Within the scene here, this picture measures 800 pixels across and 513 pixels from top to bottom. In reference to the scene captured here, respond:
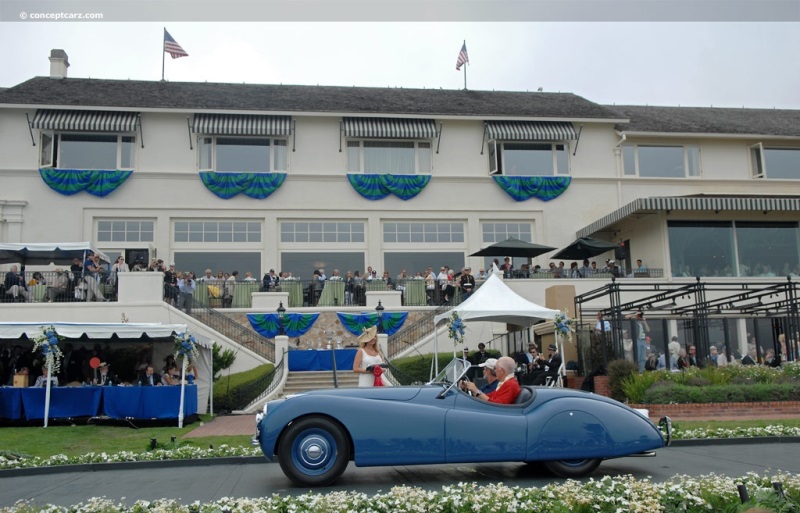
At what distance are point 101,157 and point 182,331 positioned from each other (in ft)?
52.3

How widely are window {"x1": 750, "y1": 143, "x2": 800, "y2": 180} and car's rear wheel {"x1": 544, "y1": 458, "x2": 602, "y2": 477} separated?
2911cm

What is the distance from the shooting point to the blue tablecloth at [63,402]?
659 inches

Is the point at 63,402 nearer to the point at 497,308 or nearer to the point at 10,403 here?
the point at 10,403

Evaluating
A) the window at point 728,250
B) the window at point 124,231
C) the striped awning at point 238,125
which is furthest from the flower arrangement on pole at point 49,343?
the window at point 728,250

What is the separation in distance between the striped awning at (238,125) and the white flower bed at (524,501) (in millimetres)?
25566

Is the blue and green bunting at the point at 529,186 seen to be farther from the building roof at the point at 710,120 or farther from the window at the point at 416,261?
the building roof at the point at 710,120

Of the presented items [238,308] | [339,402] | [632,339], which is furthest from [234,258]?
[339,402]

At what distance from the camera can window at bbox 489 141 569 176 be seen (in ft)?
107

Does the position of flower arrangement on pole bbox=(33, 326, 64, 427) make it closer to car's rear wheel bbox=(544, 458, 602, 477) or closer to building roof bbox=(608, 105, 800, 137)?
car's rear wheel bbox=(544, 458, 602, 477)

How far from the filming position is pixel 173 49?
107 feet

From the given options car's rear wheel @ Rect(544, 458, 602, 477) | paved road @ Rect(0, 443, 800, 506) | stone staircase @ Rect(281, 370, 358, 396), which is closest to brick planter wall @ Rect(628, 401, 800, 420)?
paved road @ Rect(0, 443, 800, 506)

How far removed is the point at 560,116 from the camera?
32406 mm

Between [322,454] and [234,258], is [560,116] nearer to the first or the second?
[234,258]

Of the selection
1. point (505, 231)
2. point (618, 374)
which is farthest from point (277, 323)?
point (618, 374)
